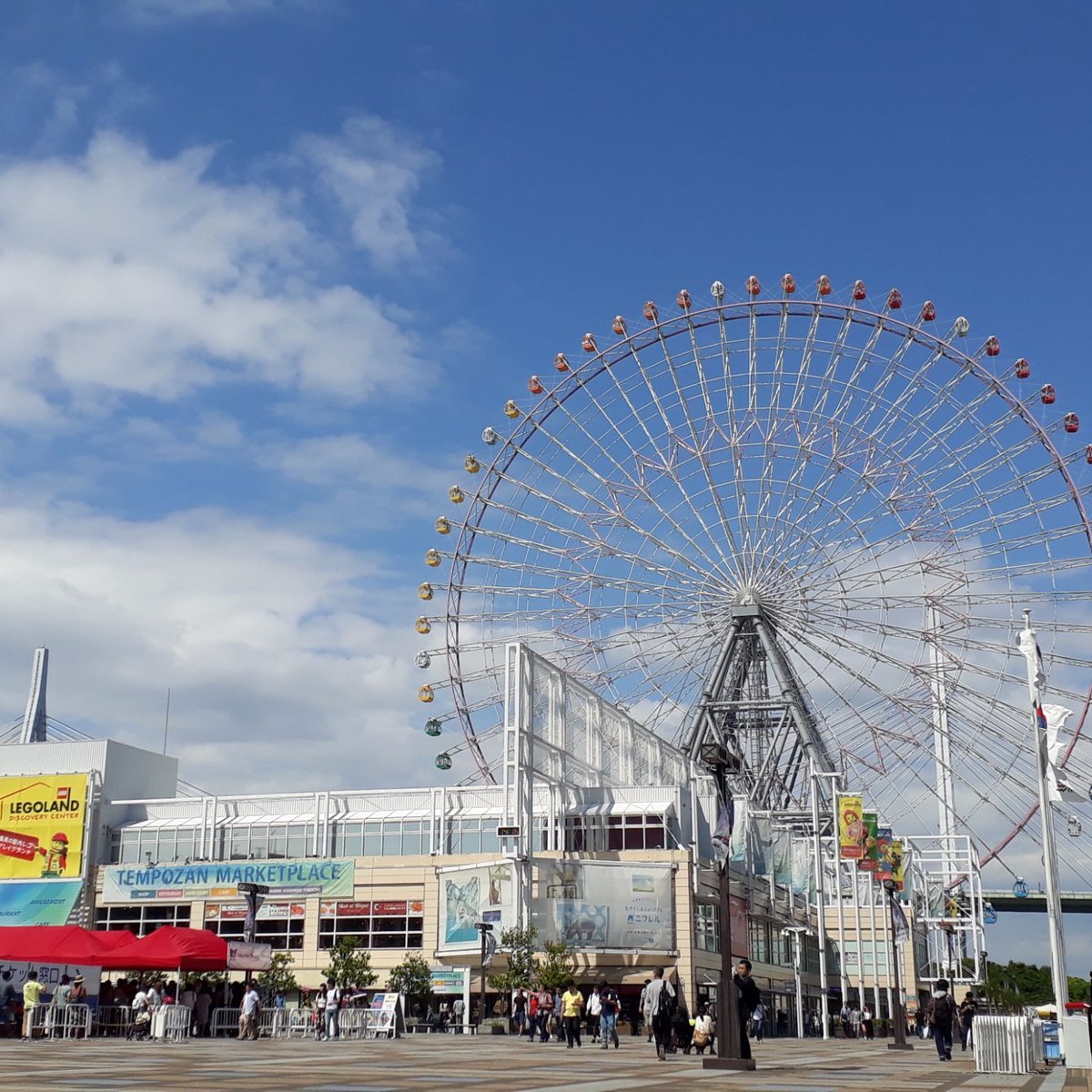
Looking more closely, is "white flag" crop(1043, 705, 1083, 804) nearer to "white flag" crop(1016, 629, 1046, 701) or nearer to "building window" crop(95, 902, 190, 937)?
"white flag" crop(1016, 629, 1046, 701)

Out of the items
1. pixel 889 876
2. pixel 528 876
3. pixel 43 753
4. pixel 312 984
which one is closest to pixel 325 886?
pixel 312 984

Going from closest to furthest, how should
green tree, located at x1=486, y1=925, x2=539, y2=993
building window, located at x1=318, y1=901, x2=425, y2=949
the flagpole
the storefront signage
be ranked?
the flagpole
green tree, located at x1=486, y1=925, x2=539, y2=993
building window, located at x1=318, y1=901, x2=425, y2=949
the storefront signage

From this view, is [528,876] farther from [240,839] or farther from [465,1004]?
[240,839]

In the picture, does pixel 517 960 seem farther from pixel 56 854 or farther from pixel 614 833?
pixel 56 854

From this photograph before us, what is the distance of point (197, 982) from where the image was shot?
160ft

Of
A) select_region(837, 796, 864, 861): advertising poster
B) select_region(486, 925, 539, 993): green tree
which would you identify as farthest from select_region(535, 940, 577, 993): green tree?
select_region(837, 796, 864, 861): advertising poster

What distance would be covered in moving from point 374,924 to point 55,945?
34.2m

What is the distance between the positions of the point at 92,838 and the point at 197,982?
35.8 meters

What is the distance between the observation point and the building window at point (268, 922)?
246 feet

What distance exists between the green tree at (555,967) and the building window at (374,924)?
36.6 ft

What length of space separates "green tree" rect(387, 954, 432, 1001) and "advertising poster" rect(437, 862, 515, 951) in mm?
1879

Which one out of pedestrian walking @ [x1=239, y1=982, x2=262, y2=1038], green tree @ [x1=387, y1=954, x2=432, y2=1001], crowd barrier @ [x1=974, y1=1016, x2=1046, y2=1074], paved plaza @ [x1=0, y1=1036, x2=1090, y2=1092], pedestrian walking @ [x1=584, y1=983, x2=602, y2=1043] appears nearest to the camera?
paved plaza @ [x1=0, y1=1036, x2=1090, y2=1092]

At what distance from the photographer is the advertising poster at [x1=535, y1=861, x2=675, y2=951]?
6438 cm

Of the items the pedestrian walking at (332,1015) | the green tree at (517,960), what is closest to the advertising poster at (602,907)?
the green tree at (517,960)
